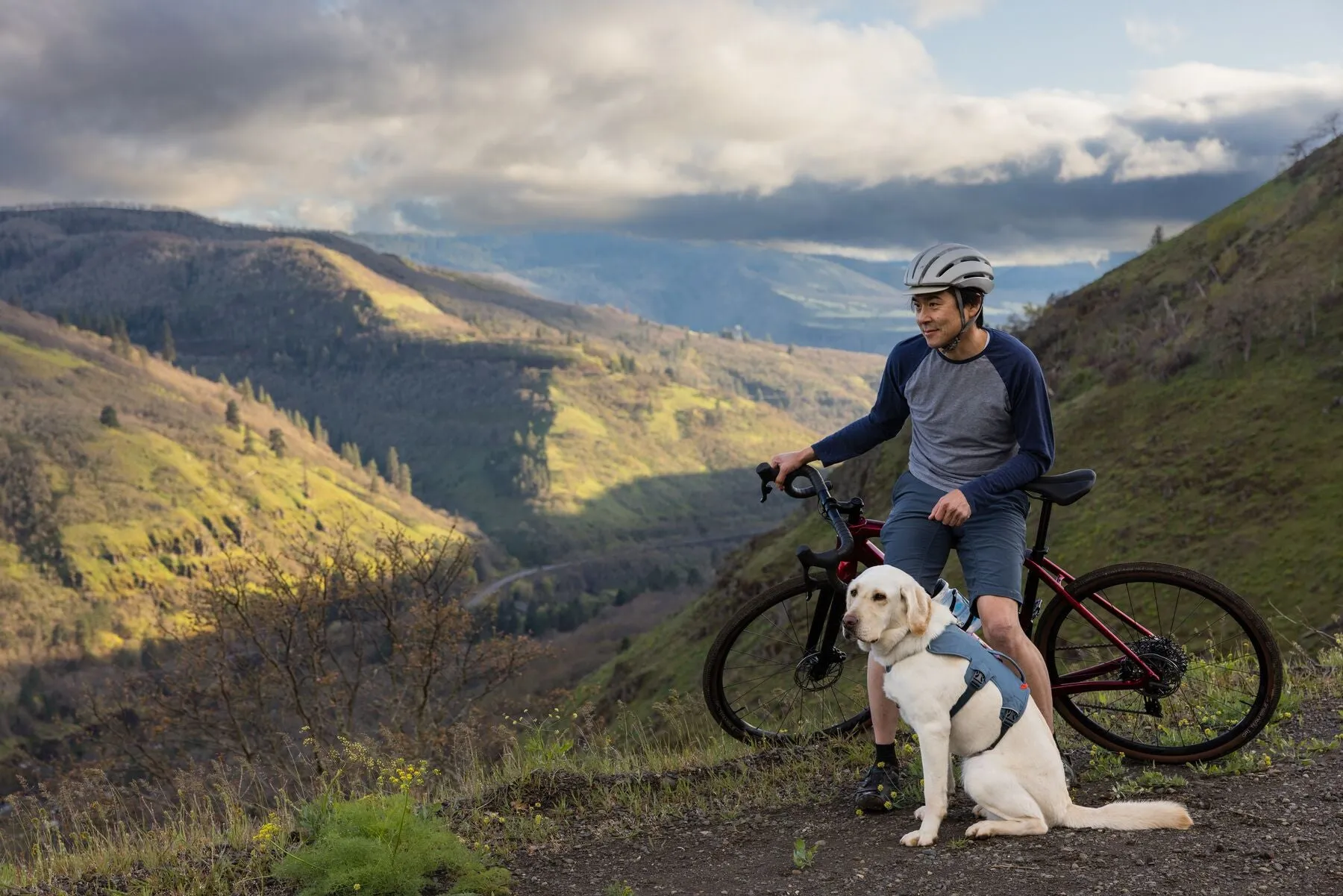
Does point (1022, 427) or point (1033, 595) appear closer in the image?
point (1022, 427)

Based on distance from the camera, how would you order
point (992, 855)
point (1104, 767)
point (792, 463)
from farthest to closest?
point (792, 463) → point (1104, 767) → point (992, 855)

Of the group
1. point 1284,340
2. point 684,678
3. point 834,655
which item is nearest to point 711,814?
point 834,655

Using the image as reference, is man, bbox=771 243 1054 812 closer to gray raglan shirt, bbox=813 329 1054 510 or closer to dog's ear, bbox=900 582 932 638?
gray raglan shirt, bbox=813 329 1054 510

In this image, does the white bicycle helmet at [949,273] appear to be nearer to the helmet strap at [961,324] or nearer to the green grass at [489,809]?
the helmet strap at [961,324]

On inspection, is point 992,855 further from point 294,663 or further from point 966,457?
point 294,663

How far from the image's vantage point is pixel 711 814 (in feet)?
22.0

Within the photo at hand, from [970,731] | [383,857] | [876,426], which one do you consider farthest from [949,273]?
[383,857]

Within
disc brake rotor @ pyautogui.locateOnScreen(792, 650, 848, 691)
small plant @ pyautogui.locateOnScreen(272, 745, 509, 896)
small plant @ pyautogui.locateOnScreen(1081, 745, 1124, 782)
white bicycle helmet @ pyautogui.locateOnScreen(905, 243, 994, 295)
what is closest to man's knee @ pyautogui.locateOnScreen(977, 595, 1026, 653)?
small plant @ pyautogui.locateOnScreen(1081, 745, 1124, 782)

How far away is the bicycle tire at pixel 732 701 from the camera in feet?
23.2

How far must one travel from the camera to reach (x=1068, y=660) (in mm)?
8133

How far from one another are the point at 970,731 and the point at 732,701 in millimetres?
2319

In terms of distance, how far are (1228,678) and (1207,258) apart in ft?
215

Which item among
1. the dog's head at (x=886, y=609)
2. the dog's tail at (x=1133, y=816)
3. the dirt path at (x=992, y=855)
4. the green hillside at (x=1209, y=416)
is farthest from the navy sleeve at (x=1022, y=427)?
the green hillside at (x=1209, y=416)

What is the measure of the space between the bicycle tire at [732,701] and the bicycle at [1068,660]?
0.4 inches
